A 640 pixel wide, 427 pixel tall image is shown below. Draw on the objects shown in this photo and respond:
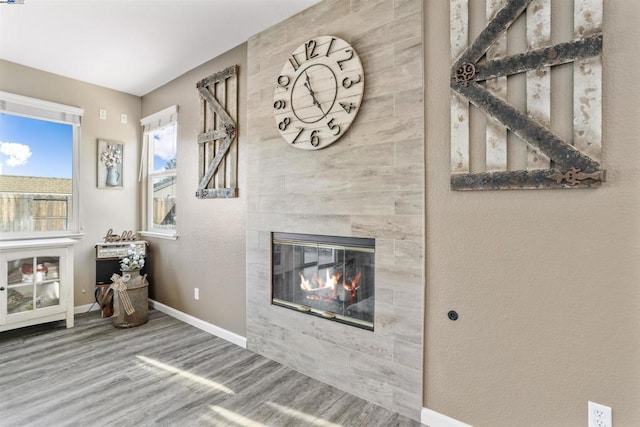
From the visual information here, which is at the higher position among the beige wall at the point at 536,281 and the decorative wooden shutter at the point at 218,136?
the decorative wooden shutter at the point at 218,136

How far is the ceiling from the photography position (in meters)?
2.33

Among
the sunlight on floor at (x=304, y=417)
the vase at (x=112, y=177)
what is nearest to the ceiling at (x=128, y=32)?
the vase at (x=112, y=177)

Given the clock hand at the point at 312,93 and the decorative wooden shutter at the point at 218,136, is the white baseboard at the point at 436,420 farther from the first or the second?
the decorative wooden shutter at the point at 218,136

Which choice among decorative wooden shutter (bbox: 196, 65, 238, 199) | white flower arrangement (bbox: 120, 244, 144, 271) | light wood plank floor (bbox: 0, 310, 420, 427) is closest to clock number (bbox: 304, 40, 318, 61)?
decorative wooden shutter (bbox: 196, 65, 238, 199)

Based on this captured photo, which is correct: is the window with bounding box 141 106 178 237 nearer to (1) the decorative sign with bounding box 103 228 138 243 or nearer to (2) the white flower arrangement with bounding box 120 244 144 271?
(1) the decorative sign with bounding box 103 228 138 243

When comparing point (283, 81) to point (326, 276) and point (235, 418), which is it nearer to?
point (326, 276)

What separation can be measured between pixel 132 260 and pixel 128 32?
2260 mm

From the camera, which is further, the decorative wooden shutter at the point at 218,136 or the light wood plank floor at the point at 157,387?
the decorative wooden shutter at the point at 218,136

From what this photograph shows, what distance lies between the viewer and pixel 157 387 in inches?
86.7

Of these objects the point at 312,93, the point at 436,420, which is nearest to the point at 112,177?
the point at 312,93

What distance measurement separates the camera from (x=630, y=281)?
Answer: 133 centimetres

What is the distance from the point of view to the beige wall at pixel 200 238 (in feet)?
9.50

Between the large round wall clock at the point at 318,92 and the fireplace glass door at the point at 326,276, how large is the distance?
2.33 feet

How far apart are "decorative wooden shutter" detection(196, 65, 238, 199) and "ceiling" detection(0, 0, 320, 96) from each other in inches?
10.9
